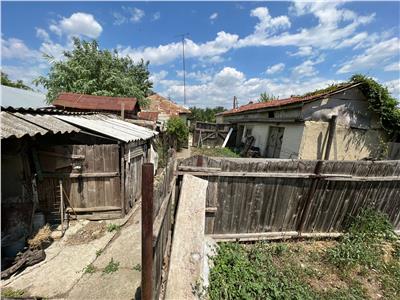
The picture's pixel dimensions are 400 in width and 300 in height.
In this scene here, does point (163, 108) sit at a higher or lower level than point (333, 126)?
higher

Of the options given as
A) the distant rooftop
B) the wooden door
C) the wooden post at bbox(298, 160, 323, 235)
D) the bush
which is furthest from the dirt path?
the distant rooftop

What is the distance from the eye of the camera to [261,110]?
473 inches

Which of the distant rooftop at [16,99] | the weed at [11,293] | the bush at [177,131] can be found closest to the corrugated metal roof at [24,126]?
the weed at [11,293]

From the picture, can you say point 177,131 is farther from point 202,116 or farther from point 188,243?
point 202,116

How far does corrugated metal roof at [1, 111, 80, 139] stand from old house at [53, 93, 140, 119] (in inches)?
371

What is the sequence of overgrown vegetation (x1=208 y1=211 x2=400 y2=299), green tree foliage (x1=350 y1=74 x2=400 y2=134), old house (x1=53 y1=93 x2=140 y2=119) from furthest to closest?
old house (x1=53 y1=93 x2=140 y2=119), green tree foliage (x1=350 y1=74 x2=400 y2=134), overgrown vegetation (x1=208 y1=211 x2=400 y2=299)

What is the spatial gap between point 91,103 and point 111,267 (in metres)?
13.0

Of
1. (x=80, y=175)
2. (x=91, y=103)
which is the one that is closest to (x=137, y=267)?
(x=80, y=175)

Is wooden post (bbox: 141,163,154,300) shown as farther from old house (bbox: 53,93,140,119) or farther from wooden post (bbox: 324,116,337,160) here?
old house (bbox: 53,93,140,119)

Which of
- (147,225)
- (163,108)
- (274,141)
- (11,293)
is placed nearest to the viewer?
(147,225)

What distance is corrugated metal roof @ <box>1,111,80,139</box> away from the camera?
3.39m

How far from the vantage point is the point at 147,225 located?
153 centimetres

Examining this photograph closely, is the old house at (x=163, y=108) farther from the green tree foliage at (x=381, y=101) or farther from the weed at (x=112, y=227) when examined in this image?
the weed at (x=112, y=227)

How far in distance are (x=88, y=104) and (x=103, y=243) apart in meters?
12.1
